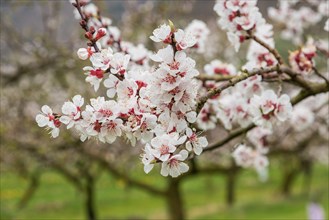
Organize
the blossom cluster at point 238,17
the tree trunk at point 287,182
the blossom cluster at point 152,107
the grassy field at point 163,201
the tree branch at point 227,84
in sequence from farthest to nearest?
the tree trunk at point 287,182 < the grassy field at point 163,201 < the blossom cluster at point 238,17 < the tree branch at point 227,84 < the blossom cluster at point 152,107

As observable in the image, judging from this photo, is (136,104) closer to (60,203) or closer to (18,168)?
(18,168)

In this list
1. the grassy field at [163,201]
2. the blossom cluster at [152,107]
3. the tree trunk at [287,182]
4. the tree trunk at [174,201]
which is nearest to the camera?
the blossom cluster at [152,107]

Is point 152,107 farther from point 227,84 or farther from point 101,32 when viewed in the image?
point 227,84

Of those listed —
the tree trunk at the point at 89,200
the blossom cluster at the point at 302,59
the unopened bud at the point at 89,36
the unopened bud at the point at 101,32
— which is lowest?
the unopened bud at the point at 89,36

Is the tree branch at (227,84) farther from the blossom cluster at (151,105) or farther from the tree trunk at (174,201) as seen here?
the tree trunk at (174,201)

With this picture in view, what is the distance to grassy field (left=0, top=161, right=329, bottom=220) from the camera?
74.6ft

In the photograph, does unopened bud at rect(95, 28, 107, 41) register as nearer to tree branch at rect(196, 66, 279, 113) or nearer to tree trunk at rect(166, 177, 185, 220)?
tree branch at rect(196, 66, 279, 113)

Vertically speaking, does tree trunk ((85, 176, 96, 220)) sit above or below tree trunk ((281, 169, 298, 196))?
below

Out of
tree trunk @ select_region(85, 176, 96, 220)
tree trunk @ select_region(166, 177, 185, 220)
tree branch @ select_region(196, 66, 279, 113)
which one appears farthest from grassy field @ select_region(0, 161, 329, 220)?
tree branch @ select_region(196, 66, 279, 113)

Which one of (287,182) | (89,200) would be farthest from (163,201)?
(89,200)

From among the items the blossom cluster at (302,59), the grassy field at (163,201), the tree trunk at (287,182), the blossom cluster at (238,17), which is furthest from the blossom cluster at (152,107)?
the tree trunk at (287,182)

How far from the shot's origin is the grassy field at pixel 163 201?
22.7 meters

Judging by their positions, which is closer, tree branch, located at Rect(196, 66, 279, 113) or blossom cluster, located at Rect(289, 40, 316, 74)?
tree branch, located at Rect(196, 66, 279, 113)

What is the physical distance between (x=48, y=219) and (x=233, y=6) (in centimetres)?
2170
